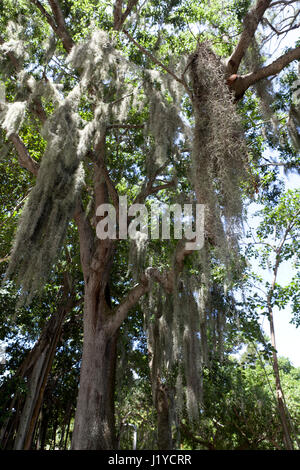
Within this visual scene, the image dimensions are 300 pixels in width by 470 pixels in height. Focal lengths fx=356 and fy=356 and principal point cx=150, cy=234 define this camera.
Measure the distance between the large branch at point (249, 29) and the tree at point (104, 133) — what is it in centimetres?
1

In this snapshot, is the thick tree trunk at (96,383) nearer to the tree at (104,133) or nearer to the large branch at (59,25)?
the tree at (104,133)

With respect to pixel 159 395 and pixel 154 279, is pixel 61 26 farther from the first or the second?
pixel 159 395

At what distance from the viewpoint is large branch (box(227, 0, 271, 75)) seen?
15.2ft

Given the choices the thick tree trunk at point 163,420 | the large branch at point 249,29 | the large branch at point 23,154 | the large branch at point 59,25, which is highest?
the large branch at point 59,25

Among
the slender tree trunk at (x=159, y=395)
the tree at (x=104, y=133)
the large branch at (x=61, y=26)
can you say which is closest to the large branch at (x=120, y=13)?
the tree at (x=104, y=133)

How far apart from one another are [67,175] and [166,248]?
9.71ft

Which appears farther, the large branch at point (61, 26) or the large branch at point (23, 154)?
the large branch at point (61, 26)

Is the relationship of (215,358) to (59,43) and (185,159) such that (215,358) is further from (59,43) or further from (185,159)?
(59,43)

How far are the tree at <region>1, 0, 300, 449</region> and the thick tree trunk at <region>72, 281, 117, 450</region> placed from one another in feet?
0.04

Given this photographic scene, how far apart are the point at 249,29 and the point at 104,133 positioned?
239 cm

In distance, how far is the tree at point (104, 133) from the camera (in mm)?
3949

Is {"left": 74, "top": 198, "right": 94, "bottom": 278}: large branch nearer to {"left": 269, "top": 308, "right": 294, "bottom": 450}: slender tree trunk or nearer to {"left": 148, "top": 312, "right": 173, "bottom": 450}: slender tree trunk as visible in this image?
{"left": 148, "top": 312, "right": 173, "bottom": 450}: slender tree trunk

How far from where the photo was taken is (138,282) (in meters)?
4.98

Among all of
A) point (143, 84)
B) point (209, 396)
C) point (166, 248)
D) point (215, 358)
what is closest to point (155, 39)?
point (143, 84)
